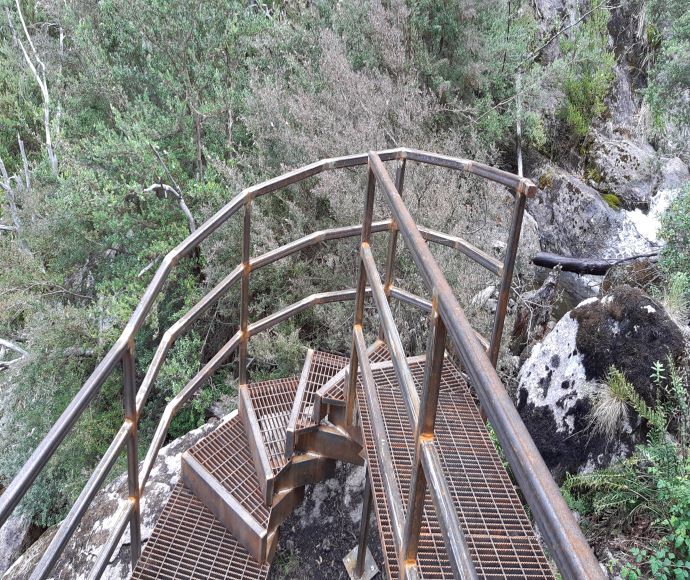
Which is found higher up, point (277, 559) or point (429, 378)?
point (429, 378)

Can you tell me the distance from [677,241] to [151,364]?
5.64m

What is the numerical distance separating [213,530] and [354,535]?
0.81 meters

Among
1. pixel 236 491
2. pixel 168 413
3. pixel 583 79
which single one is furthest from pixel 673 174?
pixel 168 413

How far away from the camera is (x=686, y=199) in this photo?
6219 mm

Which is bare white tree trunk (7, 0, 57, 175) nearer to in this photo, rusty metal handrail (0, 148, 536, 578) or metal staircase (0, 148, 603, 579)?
rusty metal handrail (0, 148, 536, 578)

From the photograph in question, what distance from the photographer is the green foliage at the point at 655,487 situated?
2.71m

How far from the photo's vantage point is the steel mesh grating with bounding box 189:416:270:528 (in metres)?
2.52

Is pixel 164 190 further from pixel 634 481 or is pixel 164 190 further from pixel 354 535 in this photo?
pixel 634 481

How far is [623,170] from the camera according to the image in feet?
33.1

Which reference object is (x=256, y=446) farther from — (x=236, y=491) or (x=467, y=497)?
(x=467, y=497)

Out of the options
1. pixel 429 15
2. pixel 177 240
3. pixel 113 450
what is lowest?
pixel 177 240

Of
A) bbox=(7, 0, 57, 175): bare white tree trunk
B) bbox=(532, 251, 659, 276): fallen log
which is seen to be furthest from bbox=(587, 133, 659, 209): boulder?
bbox=(7, 0, 57, 175): bare white tree trunk

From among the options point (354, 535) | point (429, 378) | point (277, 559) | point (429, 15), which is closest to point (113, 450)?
point (429, 378)

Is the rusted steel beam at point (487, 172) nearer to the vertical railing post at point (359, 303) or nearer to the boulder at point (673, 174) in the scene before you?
the vertical railing post at point (359, 303)
